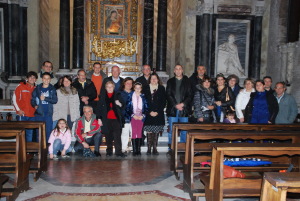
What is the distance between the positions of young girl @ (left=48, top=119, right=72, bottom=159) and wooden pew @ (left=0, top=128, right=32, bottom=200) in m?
1.70

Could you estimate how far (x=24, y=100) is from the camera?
677 cm

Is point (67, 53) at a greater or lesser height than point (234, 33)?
lesser

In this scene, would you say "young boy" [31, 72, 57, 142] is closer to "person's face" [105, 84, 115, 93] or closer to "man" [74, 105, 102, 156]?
"man" [74, 105, 102, 156]

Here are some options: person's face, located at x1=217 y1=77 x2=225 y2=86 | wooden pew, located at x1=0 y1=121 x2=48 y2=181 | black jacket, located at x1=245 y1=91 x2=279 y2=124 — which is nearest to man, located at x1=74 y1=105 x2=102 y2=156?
wooden pew, located at x1=0 y1=121 x2=48 y2=181

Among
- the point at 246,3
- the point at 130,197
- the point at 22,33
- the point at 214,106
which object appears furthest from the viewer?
the point at 246,3

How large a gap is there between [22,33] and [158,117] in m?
7.29

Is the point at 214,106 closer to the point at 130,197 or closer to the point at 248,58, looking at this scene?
the point at 130,197

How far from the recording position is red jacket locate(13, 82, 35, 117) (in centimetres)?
676

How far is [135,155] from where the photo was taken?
6.75 m

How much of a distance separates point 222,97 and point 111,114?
2401mm

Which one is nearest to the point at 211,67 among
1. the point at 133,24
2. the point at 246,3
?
the point at 246,3

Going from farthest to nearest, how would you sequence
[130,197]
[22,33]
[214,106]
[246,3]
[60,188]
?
[246,3] → [22,33] → [214,106] → [60,188] → [130,197]

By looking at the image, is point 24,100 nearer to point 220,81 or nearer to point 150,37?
point 220,81

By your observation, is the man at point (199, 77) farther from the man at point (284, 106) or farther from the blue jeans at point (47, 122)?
the blue jeans at point (47, 122)
